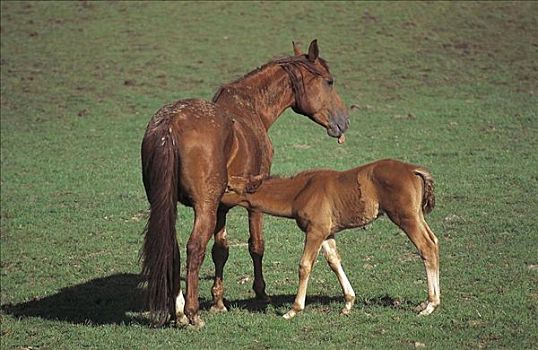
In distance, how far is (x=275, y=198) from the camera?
8.51 meters

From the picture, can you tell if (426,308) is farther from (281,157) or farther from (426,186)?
(281,157)

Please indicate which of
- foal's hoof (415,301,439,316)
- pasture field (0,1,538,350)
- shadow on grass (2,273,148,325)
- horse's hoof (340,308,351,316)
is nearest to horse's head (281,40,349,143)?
pasture field (0,1,538,350)

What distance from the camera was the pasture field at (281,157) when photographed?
8438 millimetres

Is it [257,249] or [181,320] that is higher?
[257,249]

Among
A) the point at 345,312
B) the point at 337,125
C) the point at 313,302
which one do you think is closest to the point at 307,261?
the point at 345,312

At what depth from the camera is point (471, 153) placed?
51.2ft

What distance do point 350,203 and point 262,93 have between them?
1741 millimetres

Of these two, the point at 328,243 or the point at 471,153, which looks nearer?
the point at 328,243

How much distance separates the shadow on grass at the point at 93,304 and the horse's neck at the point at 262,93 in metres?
2.10

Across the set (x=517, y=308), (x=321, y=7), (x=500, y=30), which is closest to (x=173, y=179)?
(x=517, y=308)

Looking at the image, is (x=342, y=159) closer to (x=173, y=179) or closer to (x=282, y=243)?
(x=282, y=243)

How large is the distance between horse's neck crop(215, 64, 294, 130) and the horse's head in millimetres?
99

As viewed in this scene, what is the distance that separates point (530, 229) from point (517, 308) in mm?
3046

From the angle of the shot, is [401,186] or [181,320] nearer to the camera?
[401,186]
